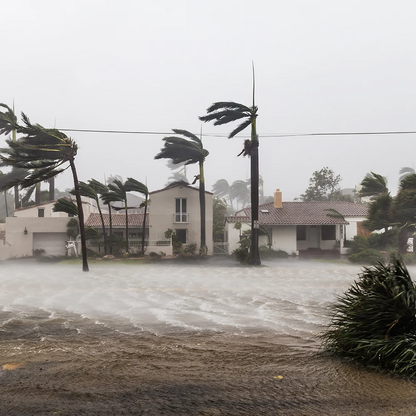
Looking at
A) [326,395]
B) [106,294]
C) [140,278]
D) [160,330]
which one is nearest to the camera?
[326,395]

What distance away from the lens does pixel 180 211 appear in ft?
112

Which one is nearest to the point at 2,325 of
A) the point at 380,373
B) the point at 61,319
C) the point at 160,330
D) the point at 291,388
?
the point at 61,319

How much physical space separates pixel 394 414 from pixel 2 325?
8583 millimetres

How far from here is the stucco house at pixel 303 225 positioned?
105ft

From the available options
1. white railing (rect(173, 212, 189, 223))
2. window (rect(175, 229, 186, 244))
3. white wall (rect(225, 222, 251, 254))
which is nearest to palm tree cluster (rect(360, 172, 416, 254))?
white wall (rect(225, 222, 251, 254))

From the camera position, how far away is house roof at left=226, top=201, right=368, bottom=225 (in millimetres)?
31812

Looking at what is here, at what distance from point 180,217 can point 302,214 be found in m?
10.5

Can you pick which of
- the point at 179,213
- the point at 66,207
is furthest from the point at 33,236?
the point at 179,213

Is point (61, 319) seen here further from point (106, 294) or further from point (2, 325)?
point (106, 294)

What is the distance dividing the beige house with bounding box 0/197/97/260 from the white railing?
364 inches

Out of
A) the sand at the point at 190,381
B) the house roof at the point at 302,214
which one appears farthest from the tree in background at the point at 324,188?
the sand at the point at 190,381

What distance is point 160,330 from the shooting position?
8.64 m

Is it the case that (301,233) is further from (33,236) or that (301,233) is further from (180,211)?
(33,236)

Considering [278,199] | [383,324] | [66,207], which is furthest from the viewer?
[278,199]
